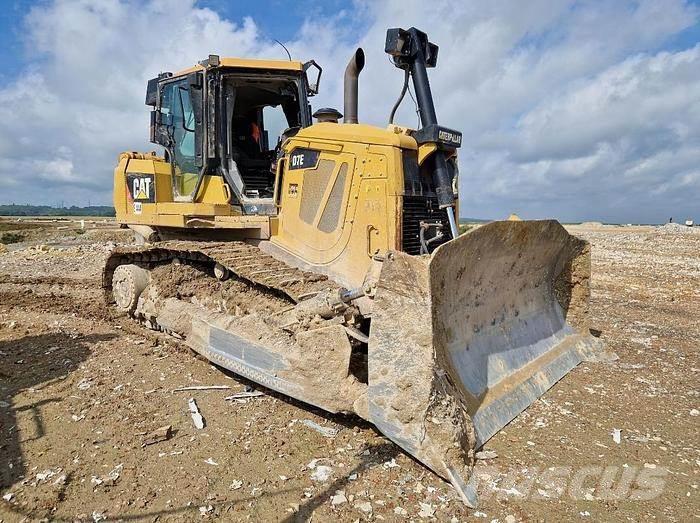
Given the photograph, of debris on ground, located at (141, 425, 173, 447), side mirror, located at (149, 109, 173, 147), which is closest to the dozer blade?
debris on ground, located at (141, 425, 173, 447)

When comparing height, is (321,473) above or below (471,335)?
below

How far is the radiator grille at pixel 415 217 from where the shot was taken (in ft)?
14.5

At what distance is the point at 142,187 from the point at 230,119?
1390 millimetres

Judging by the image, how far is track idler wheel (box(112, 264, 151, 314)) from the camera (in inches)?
228

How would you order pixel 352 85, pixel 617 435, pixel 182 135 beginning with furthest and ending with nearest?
pixel 182 135 < pixel 352 85 < pixel 617 435

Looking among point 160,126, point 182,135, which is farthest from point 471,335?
point 160,126

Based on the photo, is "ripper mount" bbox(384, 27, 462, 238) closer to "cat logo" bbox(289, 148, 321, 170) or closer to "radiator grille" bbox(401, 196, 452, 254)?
"radiator grille" bbox(401, 196, 452, 254)

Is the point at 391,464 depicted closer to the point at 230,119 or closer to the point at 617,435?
the point at 617,435

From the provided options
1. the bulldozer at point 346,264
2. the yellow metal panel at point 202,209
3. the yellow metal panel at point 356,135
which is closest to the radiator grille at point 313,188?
the bulldozer at point 346,264

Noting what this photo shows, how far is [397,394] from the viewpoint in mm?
3123

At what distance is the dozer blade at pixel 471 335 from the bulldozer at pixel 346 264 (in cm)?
1
